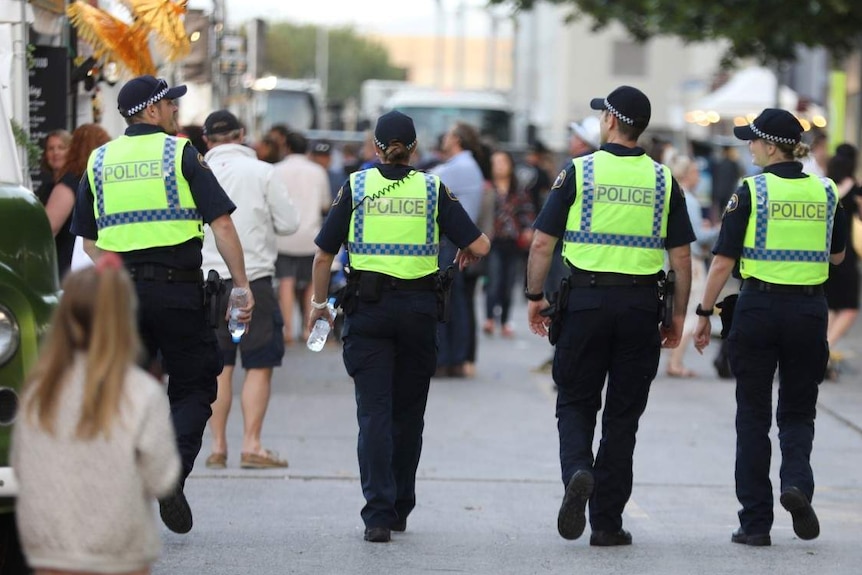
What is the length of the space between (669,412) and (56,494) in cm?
828

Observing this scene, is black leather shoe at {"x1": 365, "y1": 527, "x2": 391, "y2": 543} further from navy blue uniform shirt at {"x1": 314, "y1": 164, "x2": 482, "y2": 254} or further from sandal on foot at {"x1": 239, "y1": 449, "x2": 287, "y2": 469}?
sandal on foot at {"x1": 239, "y1": 449, "x2": 287, "y2": 469}

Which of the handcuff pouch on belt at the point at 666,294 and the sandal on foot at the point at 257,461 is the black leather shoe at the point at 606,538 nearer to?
the handcuff pouch on belt at the point at 666,294

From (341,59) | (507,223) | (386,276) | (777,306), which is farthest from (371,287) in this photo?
(341,59)

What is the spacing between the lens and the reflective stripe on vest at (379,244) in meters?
7.16

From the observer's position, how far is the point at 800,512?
7.24 metres

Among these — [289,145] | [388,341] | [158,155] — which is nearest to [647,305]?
[388,341]

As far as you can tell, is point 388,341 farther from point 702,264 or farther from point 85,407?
point 702,264

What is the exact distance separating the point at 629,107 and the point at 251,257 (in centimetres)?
262

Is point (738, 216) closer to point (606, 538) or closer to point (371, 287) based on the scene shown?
point (606, 538)

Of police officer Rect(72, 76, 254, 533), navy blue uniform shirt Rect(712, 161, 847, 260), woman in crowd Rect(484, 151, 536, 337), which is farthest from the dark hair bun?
police officer Rect(72, 76, 254, 533)

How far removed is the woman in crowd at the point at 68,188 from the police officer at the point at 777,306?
391 centimetres

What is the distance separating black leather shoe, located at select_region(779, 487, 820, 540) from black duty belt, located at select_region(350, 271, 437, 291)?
1.71 m

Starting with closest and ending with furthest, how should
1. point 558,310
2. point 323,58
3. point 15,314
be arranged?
point 15,314, point 558,310, point 323,58

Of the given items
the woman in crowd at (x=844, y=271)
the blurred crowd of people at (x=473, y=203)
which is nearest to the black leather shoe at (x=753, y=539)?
the blurred crowd of people at (x=473, y=203)
